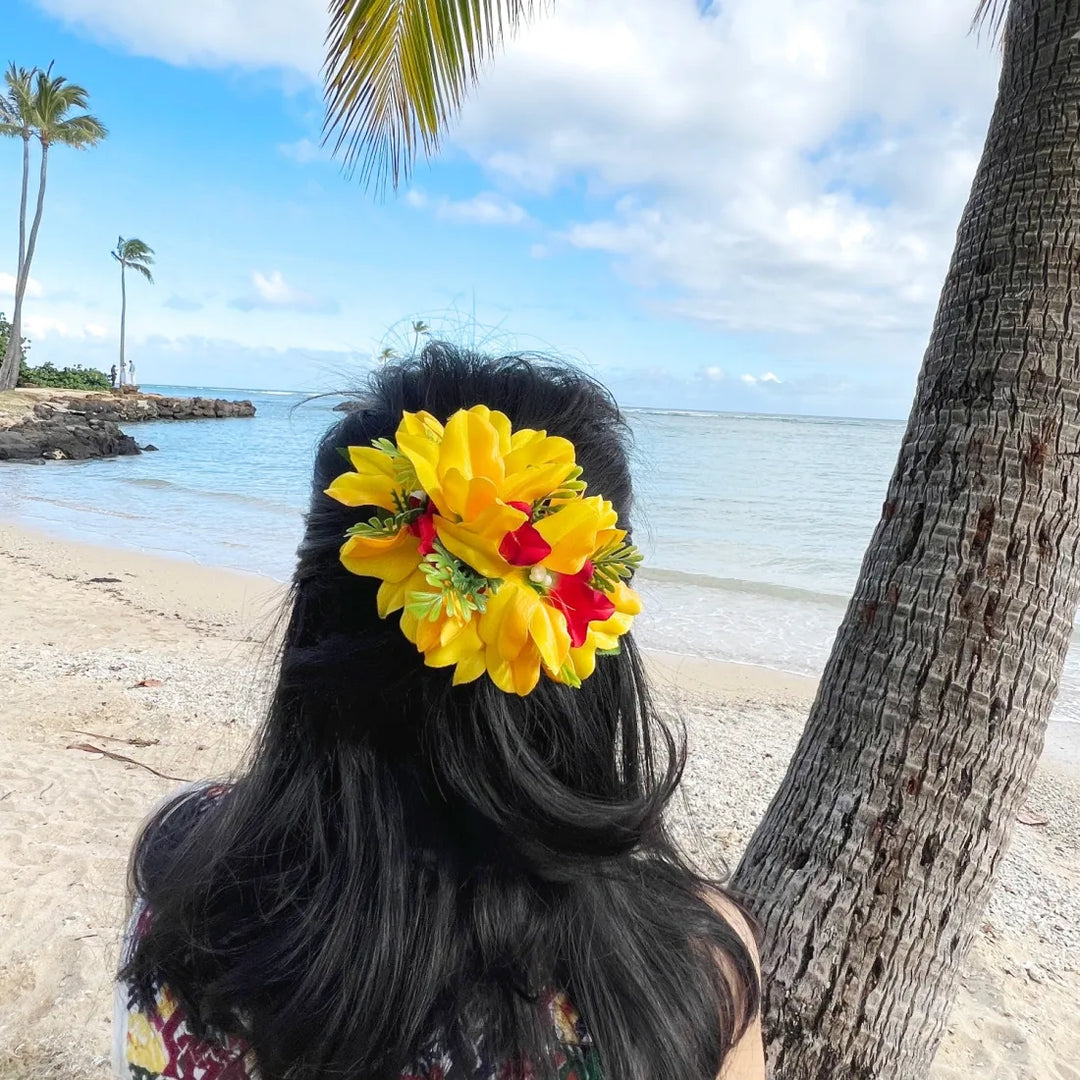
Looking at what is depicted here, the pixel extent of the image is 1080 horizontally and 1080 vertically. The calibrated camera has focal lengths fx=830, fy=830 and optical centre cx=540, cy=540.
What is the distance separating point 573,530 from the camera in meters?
0.77

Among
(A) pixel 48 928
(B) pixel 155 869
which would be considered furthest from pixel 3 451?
(B) pixel 155 869

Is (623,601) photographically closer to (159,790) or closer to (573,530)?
(573,530)

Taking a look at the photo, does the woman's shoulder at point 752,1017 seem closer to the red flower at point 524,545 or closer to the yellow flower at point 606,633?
the yellow flower at point 606,633

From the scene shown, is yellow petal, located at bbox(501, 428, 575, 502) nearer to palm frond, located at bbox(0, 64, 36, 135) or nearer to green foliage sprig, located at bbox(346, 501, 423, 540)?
green foliage sprig, located at bbox(346, 501, 423, 540)

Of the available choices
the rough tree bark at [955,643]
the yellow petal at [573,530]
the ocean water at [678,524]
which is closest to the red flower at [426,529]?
the yellow petal at [573,530]

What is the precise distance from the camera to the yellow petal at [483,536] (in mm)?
767

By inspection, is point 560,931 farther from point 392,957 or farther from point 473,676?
point 473,676

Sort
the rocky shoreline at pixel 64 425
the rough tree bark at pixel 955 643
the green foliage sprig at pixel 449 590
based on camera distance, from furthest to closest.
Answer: the rocky shoreline at pixel 64 425 → the rough tree bark at pixel 955 643 → the green foliage sprig at pixel 449 590

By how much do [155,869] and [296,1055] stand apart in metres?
0.34

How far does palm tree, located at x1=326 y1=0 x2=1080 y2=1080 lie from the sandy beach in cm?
104

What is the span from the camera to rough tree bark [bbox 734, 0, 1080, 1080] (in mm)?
1396

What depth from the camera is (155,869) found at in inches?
43.1

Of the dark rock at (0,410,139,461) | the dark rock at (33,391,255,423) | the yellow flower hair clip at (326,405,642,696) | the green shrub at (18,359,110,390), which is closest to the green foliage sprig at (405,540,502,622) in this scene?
the yellow flower hair clip at (326,405,642,696)

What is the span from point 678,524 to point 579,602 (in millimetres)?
13114
